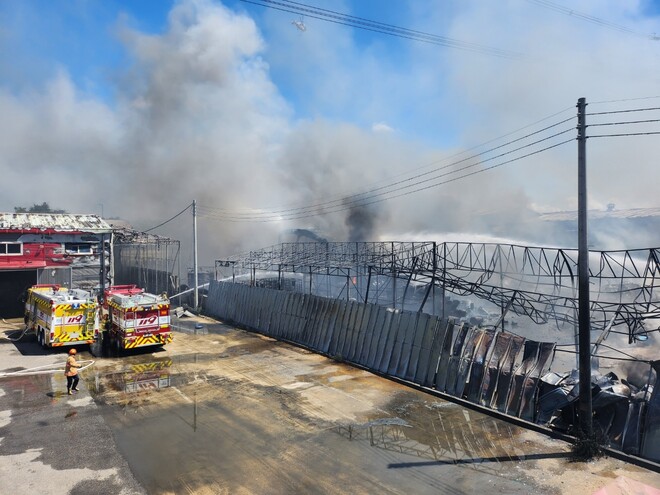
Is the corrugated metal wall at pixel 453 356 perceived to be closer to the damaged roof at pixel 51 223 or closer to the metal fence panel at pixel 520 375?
the metal fence panel at pixel 520 375

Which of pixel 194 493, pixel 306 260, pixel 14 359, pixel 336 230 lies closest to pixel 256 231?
pixel 336 230

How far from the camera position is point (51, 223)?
23781 millimetres

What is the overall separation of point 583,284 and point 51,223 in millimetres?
24165

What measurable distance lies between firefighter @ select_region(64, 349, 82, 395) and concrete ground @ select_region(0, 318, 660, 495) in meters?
0.31

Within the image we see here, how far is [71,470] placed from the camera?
6961 millimetres

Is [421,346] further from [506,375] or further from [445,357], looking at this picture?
[506,375]

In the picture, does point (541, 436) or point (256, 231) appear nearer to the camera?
point (541, 436)

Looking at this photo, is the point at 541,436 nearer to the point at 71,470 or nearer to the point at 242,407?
the point at 242,407

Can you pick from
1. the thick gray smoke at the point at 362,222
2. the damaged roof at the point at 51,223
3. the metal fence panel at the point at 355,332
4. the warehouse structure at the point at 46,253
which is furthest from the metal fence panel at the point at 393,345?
the thick gray smoke at the point at 362,222

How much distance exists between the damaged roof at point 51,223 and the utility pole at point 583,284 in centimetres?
2263

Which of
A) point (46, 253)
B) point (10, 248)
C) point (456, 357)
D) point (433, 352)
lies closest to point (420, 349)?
Answer: point (433, 352)

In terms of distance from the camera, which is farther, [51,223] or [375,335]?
[51,223]

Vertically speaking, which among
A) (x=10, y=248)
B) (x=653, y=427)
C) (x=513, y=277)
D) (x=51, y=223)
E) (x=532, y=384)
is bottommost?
(x=653, y=427)

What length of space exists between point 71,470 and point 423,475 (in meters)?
5.08
